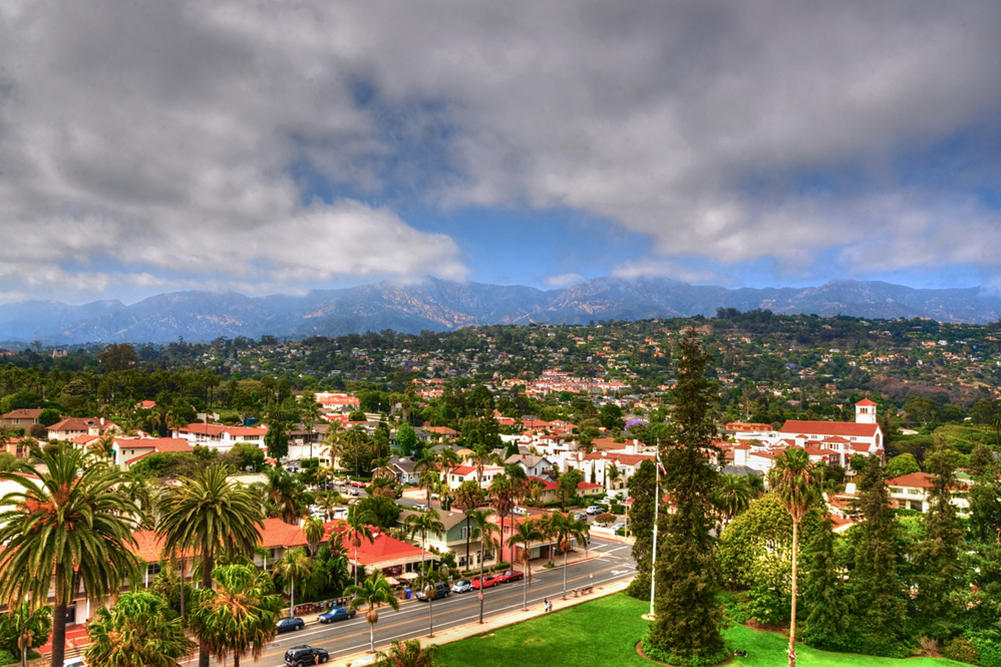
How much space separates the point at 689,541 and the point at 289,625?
81.0 ft

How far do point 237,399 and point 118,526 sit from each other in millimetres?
118610

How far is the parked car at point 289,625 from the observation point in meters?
37.7

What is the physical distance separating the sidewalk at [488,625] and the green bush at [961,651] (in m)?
20.9

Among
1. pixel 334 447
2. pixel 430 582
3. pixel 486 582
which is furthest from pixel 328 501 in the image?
pixel 334 447

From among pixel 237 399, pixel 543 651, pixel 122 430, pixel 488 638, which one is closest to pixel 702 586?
pixel 543 651

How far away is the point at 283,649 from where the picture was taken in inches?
1364

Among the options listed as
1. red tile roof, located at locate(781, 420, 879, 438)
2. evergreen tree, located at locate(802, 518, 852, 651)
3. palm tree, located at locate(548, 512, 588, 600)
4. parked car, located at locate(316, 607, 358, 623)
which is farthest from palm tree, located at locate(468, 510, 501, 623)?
red tile roof, located at locate(781, 420, 879, 438)

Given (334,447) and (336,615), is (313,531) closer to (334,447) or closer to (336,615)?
(336,615)

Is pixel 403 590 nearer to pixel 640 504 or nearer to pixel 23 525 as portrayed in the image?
pixel 640 504

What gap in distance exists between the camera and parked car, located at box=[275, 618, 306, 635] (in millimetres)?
37656

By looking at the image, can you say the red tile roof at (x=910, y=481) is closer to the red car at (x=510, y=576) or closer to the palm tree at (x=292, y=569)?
the red car at (x=510, y=576)

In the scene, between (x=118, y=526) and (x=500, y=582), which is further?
(x=500, y=582)

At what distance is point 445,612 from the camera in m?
42.5

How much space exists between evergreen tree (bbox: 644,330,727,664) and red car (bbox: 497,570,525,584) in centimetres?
1559
